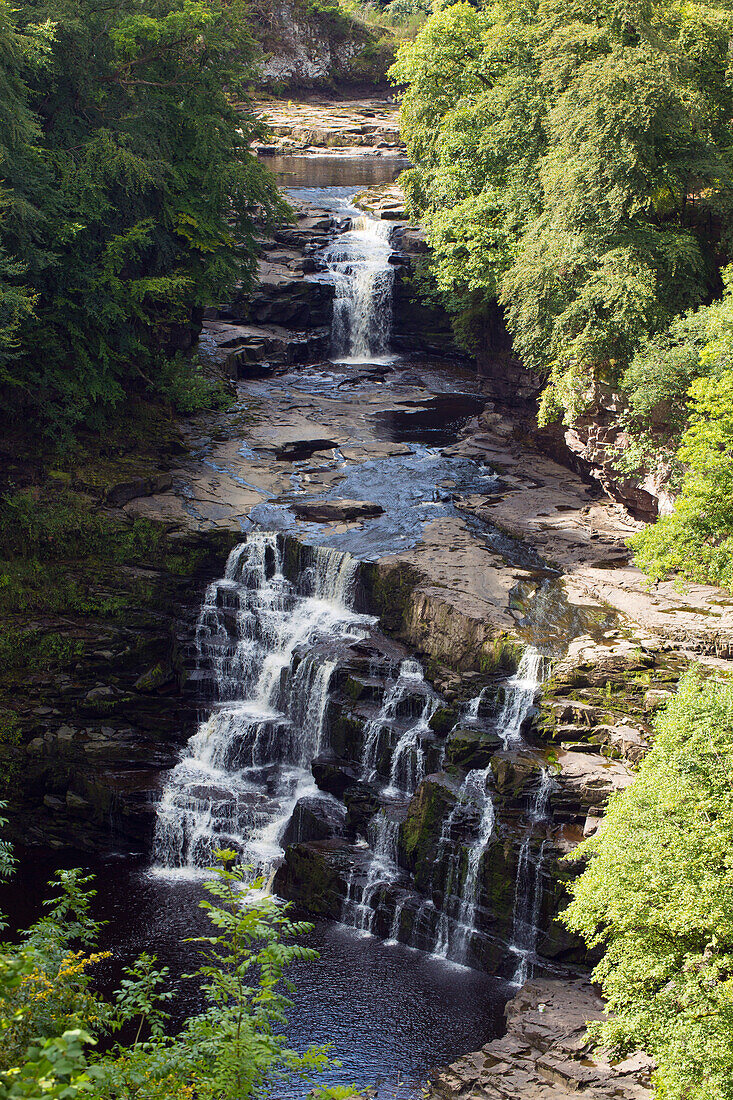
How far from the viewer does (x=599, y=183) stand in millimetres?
28672

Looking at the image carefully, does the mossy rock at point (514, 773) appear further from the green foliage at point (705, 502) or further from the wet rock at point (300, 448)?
the wet rock at point (300, 448)

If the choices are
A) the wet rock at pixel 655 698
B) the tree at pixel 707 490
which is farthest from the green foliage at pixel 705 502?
the wet rock at pixel 655 698

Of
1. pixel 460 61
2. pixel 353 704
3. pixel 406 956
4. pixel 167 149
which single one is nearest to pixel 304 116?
pixel 460 61

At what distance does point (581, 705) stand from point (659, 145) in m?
17.2

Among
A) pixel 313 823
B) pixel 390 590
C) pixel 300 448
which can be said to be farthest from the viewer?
pixel 300 448

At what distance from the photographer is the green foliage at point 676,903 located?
1352cm

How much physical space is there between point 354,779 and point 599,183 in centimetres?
1880

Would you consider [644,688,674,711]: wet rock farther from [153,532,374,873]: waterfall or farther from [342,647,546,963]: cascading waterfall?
[153,532,374,873]: waterfall

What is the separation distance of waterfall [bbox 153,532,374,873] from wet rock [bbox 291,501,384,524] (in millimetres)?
1944

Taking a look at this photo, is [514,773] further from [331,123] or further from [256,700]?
[331,123]

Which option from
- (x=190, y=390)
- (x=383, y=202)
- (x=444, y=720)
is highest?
(x=383, y=202)

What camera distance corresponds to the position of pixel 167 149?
33.0m

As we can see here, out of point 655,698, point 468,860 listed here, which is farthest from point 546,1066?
point 655,698

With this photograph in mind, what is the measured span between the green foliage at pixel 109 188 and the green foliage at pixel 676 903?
2004 centimetres
